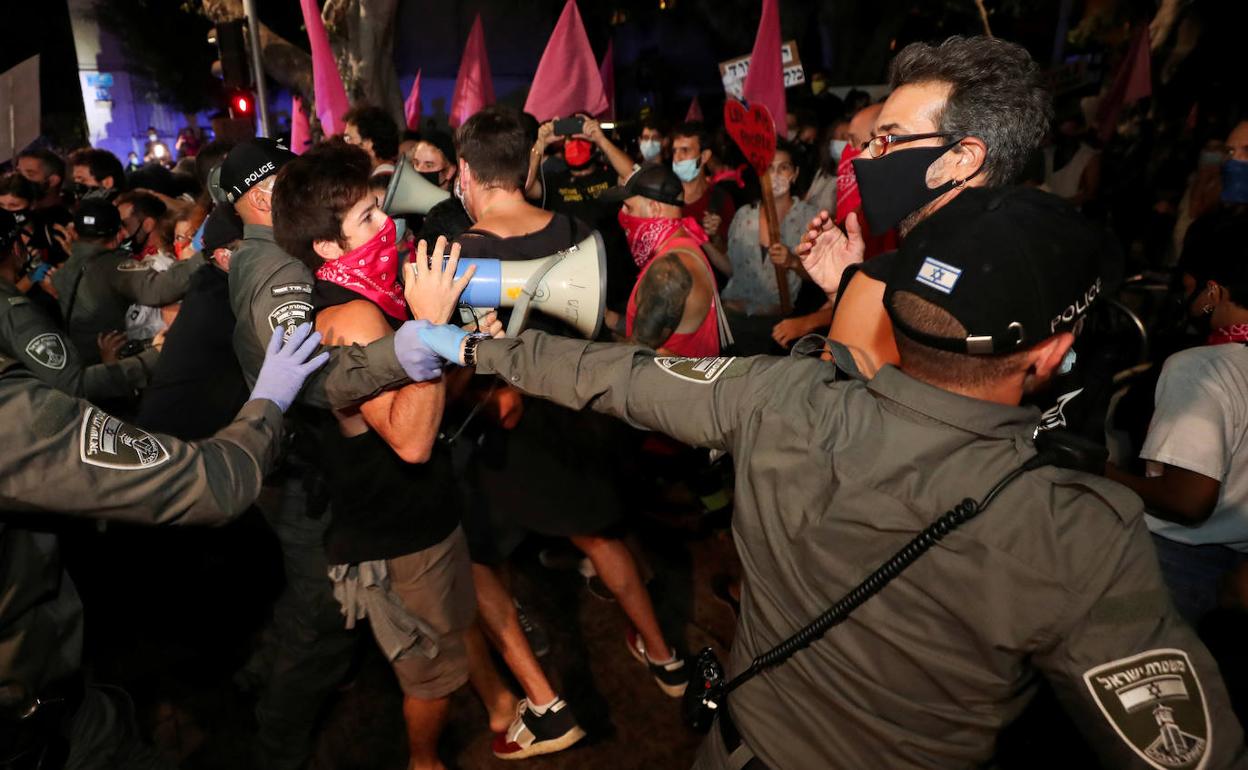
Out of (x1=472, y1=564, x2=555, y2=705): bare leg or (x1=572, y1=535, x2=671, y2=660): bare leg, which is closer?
(x1=472, y1=564, x2=555, y2=705): bare leg

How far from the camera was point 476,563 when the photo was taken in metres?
3.34

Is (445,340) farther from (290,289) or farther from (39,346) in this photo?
(39,346)

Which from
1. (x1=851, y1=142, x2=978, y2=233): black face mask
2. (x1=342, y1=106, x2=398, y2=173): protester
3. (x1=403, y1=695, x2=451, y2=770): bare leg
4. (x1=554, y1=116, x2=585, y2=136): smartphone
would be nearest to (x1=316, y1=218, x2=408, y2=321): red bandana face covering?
(x1=403, y1=695, x2=451, y2=770): bare leg

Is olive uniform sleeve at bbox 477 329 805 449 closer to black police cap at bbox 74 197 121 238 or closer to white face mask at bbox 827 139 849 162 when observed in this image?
black police cap at bbox 74 197 121 238

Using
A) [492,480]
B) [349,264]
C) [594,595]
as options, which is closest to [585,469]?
[492,480]

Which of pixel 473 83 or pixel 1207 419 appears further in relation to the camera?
pixel 473 83

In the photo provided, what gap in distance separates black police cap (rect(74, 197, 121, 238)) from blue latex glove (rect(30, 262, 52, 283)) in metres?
1.65

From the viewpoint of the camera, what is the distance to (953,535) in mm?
1264

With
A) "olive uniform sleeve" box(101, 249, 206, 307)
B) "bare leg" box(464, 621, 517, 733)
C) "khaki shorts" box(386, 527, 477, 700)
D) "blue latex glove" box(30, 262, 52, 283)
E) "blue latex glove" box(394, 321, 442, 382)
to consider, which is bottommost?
"bare leg" box(464, 621, 517, 733)

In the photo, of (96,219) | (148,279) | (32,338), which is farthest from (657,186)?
(96,219)

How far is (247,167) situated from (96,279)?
99.1 inches

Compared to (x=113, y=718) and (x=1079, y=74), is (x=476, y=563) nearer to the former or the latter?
(x=113, y=718)

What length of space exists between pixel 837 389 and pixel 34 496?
1745 millimetres

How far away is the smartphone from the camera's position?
566 centimetres
